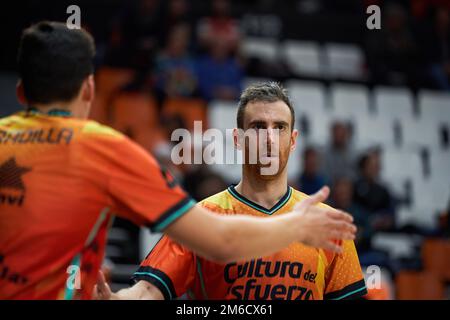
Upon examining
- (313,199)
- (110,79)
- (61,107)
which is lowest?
(313,199)

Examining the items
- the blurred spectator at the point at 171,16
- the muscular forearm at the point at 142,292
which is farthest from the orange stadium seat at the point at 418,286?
the muscular forearm at the point at 142,292

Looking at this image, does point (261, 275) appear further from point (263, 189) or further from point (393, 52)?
point (393, 52)

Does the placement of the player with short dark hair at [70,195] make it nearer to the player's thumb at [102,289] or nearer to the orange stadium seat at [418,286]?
the player's thumb at [102,289]

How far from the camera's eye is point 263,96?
391cm

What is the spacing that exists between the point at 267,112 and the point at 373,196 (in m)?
5.76

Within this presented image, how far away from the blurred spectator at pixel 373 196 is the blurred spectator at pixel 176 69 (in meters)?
2.57

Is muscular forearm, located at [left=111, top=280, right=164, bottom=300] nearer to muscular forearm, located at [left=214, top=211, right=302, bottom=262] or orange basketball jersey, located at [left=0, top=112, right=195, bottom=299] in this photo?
orange basketball jersey, located at [left=0, top=112, right=195, bottom=299]

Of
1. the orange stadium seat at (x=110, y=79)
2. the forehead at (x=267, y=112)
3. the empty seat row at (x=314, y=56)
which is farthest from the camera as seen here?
the empty seat row at (x=314, y=56)

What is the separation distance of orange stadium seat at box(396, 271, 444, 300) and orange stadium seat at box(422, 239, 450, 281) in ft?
0.39

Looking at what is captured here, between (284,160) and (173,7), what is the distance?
683 cm

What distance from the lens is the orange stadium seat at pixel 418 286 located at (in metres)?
8.55

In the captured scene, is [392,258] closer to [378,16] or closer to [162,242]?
[378,16]

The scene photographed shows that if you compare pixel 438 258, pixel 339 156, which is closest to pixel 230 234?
pixel 438 258
